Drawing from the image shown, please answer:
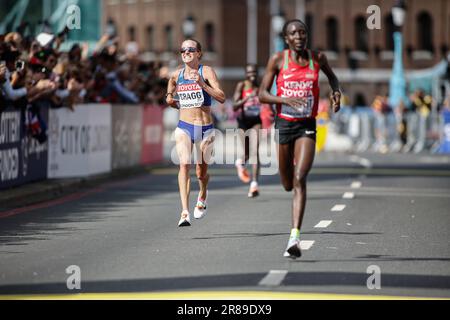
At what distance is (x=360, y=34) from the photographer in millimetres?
83875

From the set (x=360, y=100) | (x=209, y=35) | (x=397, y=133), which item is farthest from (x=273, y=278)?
(x=209, y=35)

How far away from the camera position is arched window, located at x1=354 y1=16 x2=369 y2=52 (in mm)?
83312

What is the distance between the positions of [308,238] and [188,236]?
125 centimetres

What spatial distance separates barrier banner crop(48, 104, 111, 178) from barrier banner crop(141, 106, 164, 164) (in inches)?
172

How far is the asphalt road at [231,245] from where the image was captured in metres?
10.2

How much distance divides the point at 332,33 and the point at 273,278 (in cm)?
7538

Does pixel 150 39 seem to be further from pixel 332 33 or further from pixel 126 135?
pixel 126 135

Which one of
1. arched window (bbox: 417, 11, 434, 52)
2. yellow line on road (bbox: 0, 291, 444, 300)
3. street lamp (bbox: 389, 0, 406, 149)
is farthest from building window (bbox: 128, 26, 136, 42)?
yellow line on road (bbox: 0, 291, 444, 300)

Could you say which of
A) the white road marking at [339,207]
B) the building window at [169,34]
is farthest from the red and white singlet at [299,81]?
the building window at [169,34]

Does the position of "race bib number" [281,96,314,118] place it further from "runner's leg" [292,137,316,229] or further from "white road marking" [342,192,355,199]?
"white road marking" [342,192,355,199]

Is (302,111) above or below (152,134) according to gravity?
above

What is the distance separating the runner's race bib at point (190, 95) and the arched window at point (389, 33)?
67.0 meters

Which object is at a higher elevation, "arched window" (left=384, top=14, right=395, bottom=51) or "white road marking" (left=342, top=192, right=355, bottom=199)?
"arched window" (left=384, top=14, right=395, bottom=51)

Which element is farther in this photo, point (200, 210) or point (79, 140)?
point (79, 140)
